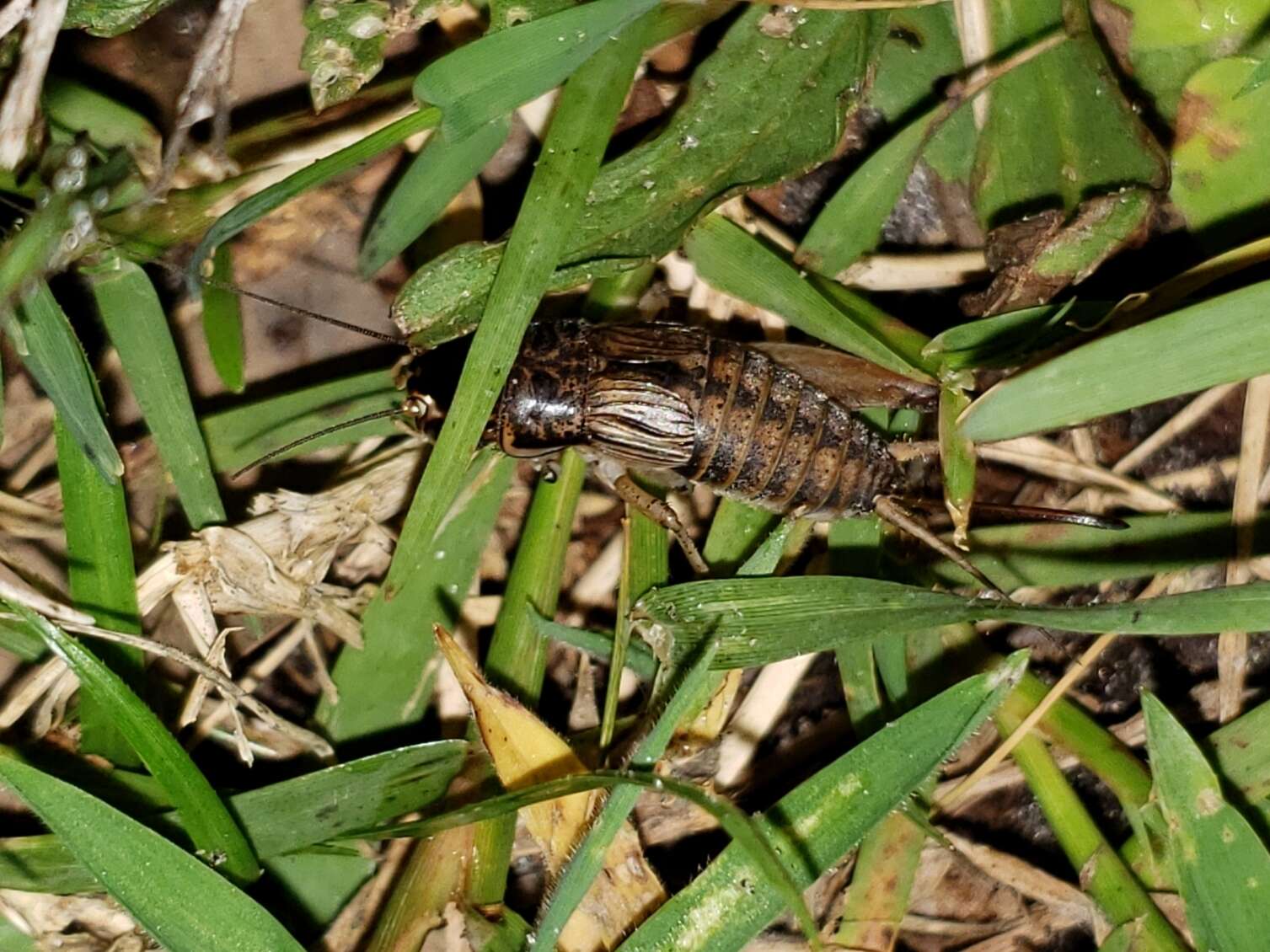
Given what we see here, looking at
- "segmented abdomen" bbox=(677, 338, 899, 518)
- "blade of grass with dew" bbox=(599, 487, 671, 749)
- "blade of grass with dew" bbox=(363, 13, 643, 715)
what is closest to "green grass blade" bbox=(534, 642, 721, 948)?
"blade of grass with dew" bbox=(599, 487, 671, 749)

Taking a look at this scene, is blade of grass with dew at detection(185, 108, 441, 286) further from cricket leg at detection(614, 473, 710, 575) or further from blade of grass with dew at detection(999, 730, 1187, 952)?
blade of grass with dew at detection(999, 730, 1187, 952)

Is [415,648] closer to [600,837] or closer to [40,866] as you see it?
[600,837]

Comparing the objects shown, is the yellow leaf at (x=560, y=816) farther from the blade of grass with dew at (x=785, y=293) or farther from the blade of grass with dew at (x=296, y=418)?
the blade of grass with dew at (x=785, y=293)

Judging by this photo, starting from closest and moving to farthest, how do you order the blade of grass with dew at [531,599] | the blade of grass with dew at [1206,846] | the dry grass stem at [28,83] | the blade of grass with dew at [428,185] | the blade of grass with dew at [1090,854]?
the dry grass stem at [28,83] → the blade of grass with dew at [1206,846] → the blade of grass with dew at [428,185] → the blade of grass with dew at [1090,854] → the blade of grass with dew at [531,599]

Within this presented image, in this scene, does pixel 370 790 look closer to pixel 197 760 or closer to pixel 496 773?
pixel 496 773

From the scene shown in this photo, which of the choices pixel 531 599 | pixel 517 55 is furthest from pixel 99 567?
pixel 517 55

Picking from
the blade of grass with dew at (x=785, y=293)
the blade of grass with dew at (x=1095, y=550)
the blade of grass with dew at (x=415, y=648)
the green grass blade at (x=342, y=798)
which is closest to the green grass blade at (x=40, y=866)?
the green grass blade at (x=342, y=798)

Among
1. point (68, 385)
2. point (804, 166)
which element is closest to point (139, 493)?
point (68, 385)
